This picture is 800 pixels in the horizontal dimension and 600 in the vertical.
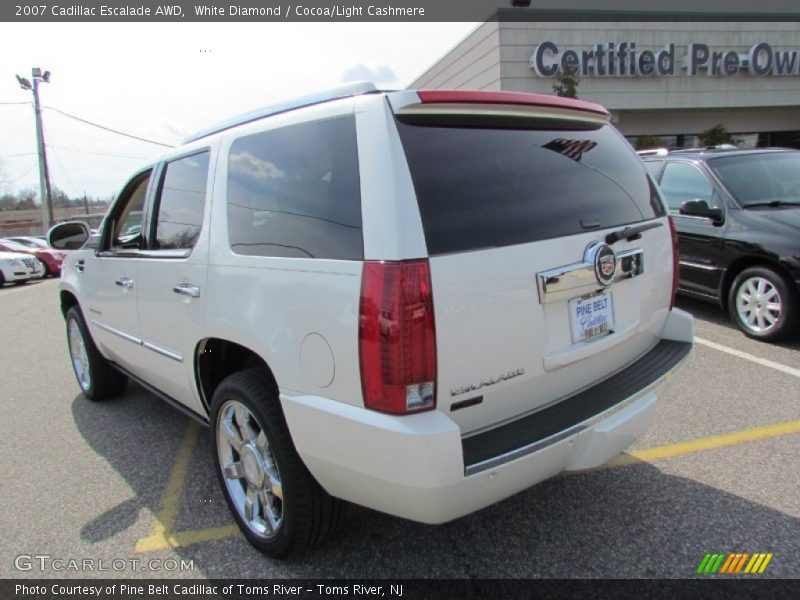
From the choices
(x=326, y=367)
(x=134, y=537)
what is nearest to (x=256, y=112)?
(x=326, y=367)

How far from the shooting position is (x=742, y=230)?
17.5 ft

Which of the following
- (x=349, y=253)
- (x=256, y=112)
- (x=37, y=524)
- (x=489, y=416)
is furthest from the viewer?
(x=37, y=524)

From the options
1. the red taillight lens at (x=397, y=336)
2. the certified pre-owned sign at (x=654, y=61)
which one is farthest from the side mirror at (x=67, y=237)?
the certified pre-owned sign at (x=654, y=61)

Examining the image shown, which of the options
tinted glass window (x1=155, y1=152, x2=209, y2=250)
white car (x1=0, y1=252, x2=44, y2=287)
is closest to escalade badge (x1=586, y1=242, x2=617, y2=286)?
tinted glass window (x1=155, y1=152, x2=209, y2=250)

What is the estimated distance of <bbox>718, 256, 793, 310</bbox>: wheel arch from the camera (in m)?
5.00

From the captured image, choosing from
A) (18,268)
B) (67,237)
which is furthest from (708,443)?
(18,268)

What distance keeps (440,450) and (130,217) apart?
3159 millimetres

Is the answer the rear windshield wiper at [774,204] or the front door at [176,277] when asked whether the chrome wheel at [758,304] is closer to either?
the rear windshield wiper at [774,204]

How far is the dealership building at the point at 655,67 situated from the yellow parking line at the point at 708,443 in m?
19.5

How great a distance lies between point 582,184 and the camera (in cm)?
247

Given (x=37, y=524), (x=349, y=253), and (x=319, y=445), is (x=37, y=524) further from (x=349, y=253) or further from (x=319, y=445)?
(x=349, y=253)

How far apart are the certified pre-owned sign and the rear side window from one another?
20695 millimetres

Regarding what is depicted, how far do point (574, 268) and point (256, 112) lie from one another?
166cm

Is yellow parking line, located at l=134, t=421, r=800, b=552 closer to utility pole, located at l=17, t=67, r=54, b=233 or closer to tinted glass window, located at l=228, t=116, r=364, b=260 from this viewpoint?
tinted glass window, located at l=228, t=116, r=364, b=260
